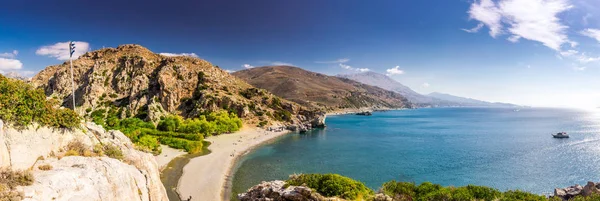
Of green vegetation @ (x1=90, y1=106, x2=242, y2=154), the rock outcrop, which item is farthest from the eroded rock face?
green vegetation @ (x1=90, y1=106, x2=242, y2=154)

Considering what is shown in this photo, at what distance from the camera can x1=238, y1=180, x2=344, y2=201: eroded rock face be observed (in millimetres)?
20156

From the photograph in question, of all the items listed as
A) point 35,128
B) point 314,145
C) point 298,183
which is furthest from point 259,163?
point 35,128

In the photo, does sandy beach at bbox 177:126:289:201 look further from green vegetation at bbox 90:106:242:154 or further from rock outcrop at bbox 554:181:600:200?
rock outcrop at bbox 554:181:600:200

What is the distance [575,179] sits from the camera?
49406mm

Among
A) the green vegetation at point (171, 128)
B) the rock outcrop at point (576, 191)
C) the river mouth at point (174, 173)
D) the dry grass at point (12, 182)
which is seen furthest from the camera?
the green vegetation at point (171, 128)

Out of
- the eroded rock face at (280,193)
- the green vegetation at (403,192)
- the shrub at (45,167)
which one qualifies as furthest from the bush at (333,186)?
the shrub at (45,167)

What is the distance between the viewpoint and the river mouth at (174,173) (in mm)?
39406

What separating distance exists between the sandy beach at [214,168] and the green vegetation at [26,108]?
2378cm

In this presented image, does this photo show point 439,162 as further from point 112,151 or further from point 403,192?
point 112,151

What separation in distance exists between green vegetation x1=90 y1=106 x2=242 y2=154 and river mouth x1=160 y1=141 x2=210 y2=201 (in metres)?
4.04

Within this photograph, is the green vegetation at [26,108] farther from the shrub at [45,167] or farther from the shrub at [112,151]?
the shrub at [45,167]

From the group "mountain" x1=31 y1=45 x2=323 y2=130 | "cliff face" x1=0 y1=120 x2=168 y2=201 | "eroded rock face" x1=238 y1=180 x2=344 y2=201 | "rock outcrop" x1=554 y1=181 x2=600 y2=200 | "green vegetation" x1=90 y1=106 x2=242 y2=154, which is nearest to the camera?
"cliff face" x1=0 y1=120 x2=168 y2=201

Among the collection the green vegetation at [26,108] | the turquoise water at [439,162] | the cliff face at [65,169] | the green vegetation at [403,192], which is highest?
the green vegetation at [26,108]

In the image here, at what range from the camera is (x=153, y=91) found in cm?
12181
